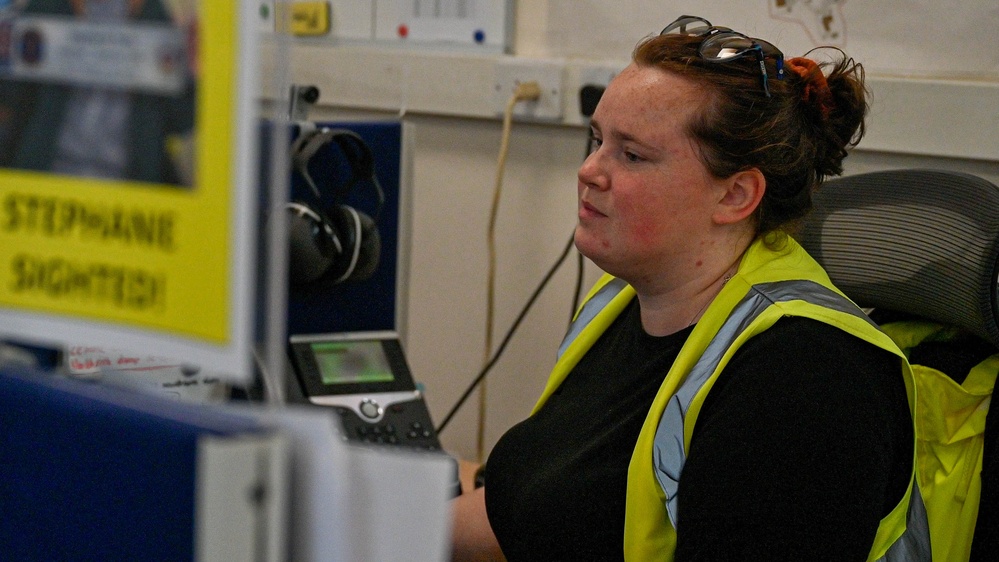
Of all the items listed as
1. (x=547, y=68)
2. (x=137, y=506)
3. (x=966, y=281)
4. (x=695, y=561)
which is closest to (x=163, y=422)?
(x=137, y=506)

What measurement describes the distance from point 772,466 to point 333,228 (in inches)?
25.4

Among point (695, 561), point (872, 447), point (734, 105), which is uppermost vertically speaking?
point (734, 105)

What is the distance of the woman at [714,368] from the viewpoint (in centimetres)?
104

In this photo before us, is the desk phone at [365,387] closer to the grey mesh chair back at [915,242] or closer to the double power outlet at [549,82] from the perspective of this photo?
the grey mesh chair back at [915,242]

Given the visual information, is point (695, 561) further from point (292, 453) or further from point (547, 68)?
point (547, 68)

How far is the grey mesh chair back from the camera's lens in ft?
3.87

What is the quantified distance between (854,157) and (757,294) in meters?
0.64

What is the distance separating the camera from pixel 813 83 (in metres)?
1.27

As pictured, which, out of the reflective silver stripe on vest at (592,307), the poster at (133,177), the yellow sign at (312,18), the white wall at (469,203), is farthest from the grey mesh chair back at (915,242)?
the yellow sign at (312,18)

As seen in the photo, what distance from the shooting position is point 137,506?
50 cm

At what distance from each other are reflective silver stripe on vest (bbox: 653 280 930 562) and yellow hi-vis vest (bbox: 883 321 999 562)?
0.07 feet

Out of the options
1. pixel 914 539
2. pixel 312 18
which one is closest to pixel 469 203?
pixel 312 18

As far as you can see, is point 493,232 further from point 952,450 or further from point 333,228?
point 952,450

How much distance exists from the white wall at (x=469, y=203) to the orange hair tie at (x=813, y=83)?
66cm
